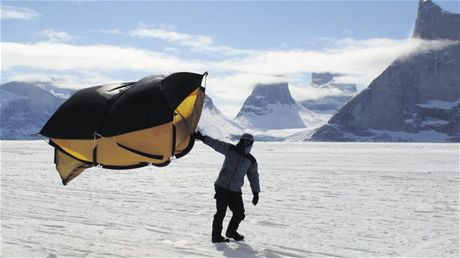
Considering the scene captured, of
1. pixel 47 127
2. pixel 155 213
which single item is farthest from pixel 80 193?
pixel 47 127

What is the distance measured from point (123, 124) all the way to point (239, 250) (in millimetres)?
2746

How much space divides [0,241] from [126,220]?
2651 millimetres

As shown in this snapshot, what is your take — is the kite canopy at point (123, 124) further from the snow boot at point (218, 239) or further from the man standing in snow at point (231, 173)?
the snow boot at point (218, 239)

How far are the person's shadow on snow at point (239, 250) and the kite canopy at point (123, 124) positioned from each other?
1.73m

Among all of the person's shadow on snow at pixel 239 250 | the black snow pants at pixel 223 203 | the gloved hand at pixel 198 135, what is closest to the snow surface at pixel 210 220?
the person's shadow on snow at pixel 239 250

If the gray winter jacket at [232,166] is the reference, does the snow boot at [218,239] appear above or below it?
below

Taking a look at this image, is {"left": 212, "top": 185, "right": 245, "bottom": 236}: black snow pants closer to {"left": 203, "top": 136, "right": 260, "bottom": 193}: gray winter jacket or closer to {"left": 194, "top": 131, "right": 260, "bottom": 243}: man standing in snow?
{"left": 194, "top": 131, "right": 260, "bottom": 243}: man standing in snow

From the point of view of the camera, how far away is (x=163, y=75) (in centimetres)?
845

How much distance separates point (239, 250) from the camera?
788cm

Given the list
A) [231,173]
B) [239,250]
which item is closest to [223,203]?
[231,173]

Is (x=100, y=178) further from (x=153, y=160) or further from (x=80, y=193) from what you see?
(x=153, y=160)

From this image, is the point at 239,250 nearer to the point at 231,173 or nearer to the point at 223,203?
the point at 223,203

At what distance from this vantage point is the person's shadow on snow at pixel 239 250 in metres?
7.55

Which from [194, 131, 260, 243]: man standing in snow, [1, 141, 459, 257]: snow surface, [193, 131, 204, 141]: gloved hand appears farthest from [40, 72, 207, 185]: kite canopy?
[1, 141, 459, 257]: snow surface
